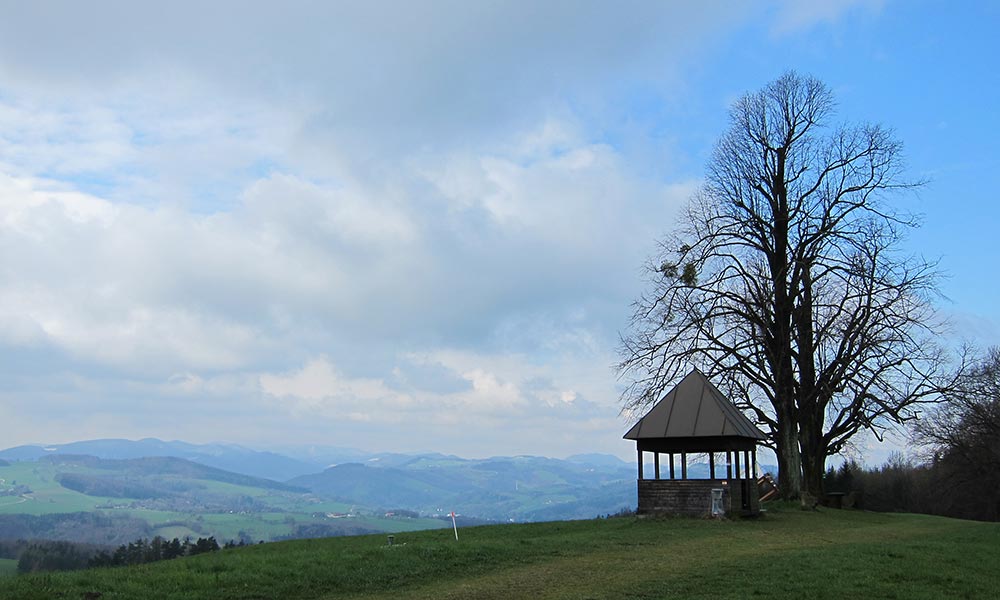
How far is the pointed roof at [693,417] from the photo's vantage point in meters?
27.0

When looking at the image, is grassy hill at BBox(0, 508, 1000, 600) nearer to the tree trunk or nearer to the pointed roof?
the pointed roof

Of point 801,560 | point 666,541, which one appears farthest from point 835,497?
point 801,560

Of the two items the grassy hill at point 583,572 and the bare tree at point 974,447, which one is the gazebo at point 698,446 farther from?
the bare tree at point 974,447

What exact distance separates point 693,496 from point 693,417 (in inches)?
106

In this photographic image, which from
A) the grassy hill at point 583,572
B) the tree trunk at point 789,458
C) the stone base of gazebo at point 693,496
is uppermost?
the tree trunk at point 789,458

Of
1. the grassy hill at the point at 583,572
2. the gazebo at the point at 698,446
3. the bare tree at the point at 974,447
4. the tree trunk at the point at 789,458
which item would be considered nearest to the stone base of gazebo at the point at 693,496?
the gazebo at the point at 698,446

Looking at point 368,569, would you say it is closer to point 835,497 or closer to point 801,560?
point 801,560

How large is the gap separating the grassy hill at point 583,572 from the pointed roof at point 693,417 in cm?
616

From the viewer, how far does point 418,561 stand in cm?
1557

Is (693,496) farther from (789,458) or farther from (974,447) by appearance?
(974,447)

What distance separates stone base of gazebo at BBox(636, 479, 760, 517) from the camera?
2614 cm

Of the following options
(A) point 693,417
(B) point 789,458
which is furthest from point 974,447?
(A) point 693,417

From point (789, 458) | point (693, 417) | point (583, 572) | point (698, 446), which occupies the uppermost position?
point (693, 417)

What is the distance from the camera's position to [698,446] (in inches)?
1104
